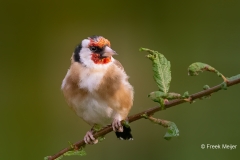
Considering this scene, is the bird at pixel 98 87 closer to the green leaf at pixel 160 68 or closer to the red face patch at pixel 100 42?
the red face patch at pixel 100 42

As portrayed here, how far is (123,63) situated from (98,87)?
1538mm

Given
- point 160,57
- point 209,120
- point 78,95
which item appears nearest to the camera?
point 160,57

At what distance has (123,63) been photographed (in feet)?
9.98

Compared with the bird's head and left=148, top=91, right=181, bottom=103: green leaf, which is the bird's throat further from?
left=148, top=91, right=181, bottom=103: green leaf

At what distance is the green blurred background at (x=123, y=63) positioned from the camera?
118 inches

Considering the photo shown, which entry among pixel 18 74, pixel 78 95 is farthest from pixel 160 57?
pixel 18 74

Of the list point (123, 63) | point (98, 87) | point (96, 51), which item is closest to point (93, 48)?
point (96, 51)

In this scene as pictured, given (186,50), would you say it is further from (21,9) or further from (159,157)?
(21,9)

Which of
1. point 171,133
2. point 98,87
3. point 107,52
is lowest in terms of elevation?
point 171,133

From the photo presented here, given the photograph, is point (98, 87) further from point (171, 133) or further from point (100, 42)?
point (171, 133)

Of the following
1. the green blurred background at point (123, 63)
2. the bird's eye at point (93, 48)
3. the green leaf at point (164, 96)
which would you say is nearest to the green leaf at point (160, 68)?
the green leaf at point (164, 96)

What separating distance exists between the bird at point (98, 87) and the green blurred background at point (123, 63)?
1.43 metres

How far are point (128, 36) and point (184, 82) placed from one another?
0.49 metres

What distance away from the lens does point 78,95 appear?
1542 millimetres
